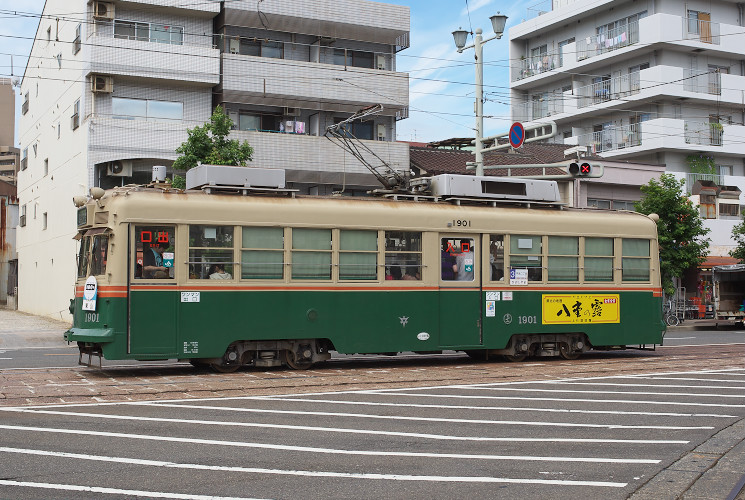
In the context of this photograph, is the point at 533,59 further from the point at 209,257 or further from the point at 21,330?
the point at 209,257

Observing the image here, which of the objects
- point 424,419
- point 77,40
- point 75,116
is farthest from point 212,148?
point 424,419

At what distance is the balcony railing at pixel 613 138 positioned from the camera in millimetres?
47625

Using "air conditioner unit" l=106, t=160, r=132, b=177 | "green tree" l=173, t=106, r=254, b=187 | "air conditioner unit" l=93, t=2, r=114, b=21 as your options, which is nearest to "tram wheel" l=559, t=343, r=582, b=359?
"green tree" l=173, t=106, r=254, b=187

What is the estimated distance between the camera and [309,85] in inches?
1282

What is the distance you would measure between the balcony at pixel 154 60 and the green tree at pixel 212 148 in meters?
2.85

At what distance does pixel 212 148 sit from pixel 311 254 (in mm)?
13898

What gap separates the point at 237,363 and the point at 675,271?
24.5 meters

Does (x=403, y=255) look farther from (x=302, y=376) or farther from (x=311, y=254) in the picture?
(x=302, y=376)

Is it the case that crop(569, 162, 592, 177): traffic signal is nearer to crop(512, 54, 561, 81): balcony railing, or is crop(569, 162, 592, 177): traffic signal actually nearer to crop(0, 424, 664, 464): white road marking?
crop(0, 424, 664, 464): white road marking

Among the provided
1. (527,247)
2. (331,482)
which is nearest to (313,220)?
(527,247)

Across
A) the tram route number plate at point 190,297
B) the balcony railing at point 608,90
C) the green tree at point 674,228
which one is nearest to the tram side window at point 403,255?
the tram route number plate at point 190,297

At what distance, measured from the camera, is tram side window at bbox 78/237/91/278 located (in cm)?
1448

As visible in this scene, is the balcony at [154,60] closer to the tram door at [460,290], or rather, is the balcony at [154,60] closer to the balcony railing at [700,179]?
the tram door at [460,290]

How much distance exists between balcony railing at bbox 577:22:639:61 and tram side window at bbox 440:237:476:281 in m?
35.1
